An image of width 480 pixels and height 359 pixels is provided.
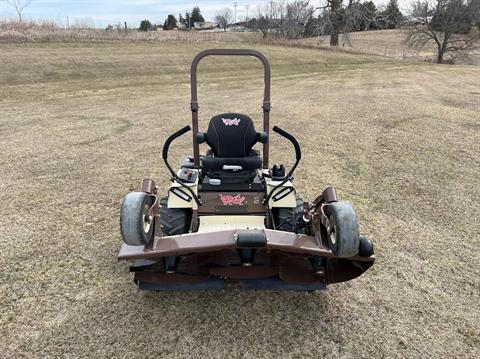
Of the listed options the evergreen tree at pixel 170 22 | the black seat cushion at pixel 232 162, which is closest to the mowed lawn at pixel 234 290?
the black seat cushion at pixel 232 162

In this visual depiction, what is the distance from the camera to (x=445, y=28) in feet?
105

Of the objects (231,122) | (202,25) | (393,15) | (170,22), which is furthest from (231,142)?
(202,25)

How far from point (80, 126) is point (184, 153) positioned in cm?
302

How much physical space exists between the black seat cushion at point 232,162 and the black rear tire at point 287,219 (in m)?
0.42

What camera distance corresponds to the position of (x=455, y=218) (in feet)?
15.5

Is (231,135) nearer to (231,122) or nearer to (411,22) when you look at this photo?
(231,122)

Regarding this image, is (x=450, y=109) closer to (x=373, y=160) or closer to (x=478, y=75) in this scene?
(x=373, y=160)

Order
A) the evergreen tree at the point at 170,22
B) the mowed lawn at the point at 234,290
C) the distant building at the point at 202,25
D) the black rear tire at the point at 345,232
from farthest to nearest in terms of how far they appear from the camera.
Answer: the distant building at the point at 202,25, the evergreen tree at the point at 170,22, the mowed lawn at the point at 234,290, the black rear tire at the point at 345,232

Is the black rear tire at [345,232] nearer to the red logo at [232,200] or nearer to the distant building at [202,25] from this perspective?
the red logo at [232,200]

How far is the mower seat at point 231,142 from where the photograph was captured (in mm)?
3549

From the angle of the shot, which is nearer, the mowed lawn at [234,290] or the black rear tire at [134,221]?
the black rear tire at [134,221]

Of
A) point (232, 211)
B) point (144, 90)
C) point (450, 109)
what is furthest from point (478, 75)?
point (232, 211)

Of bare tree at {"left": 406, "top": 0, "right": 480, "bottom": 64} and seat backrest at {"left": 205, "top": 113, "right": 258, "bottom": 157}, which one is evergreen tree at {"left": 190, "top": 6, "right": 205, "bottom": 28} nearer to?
bare tree at {"left": 406, "top": 0, "right": 480, "bottom": 64}

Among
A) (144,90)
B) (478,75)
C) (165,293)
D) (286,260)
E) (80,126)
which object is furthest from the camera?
(478,75)
